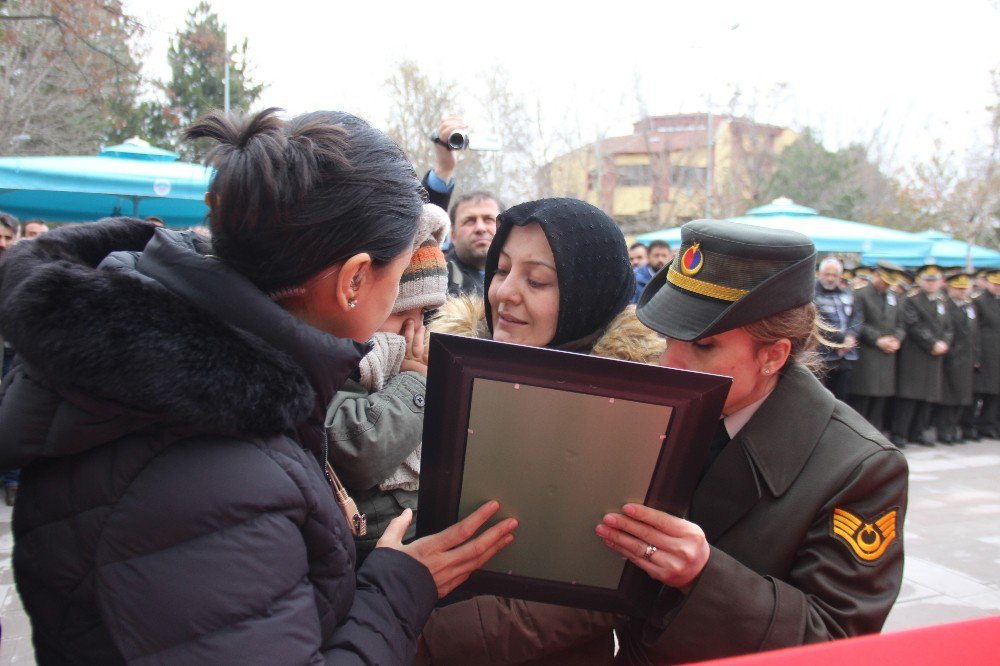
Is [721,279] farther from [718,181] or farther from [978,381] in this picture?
[718,181]

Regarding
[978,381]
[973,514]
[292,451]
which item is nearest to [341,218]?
[292,451]

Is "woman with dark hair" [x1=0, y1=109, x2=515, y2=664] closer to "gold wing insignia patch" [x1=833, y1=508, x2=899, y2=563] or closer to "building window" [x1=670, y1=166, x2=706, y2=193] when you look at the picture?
"gold wing insignia patch" [x1=833, y1=508, x2=899, y2=563]

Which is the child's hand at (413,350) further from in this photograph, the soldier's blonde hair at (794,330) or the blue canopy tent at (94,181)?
the blue canopy tent at (94,181)

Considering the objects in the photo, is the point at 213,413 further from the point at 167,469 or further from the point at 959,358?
the point at 959,358

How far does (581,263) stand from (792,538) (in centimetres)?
88

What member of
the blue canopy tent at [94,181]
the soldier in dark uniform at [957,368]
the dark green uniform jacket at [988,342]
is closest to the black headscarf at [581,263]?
the blue canopy tent at [94,181]

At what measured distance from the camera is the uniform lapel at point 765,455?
1.51 meters

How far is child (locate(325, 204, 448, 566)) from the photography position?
1.80m

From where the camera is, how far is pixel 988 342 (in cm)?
1046

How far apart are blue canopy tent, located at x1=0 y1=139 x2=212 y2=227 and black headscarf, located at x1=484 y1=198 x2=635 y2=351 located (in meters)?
4.10

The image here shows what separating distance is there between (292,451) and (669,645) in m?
0.81

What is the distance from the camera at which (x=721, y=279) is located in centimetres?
158

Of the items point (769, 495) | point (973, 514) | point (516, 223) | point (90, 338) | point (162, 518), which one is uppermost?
point (516, 223)

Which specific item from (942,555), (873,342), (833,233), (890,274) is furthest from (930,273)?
(942,555)
